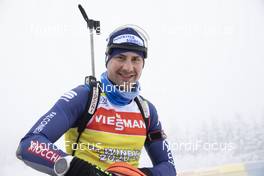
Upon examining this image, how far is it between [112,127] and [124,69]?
0.71 feet

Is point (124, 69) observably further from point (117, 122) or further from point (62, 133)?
point (62, 133)

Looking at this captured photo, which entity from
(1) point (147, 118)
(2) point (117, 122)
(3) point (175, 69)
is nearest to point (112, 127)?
(2) point (117, 122)

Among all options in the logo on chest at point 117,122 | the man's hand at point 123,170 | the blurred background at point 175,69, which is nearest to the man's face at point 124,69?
the logo on chest at point 117,122

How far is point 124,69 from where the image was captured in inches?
50.5

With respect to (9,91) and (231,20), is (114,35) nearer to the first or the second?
(9,91)

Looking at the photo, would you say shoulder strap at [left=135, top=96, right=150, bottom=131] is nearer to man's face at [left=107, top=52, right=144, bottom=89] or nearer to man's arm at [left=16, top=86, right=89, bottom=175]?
man's face at [left=107, top=52, right=144, bottom=89]

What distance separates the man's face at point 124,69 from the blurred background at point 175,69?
1.92 metres

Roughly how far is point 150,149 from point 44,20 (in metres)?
2.67

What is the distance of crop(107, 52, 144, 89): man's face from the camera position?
129 centimetres

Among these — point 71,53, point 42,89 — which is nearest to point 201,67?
point 71,53

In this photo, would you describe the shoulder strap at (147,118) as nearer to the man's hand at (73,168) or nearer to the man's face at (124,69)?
the man's face at (124,69)

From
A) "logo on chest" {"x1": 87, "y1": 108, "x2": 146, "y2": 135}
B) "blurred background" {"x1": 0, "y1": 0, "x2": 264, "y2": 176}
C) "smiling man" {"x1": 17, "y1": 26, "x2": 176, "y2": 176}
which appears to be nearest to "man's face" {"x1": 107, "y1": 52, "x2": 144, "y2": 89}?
"smiling man" {"x1": 17, "y1": 26, "x2": 176, "y2": 176}

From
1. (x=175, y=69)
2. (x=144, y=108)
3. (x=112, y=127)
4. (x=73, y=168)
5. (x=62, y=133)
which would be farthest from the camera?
(x=175, y=69)

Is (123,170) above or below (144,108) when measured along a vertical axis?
below
